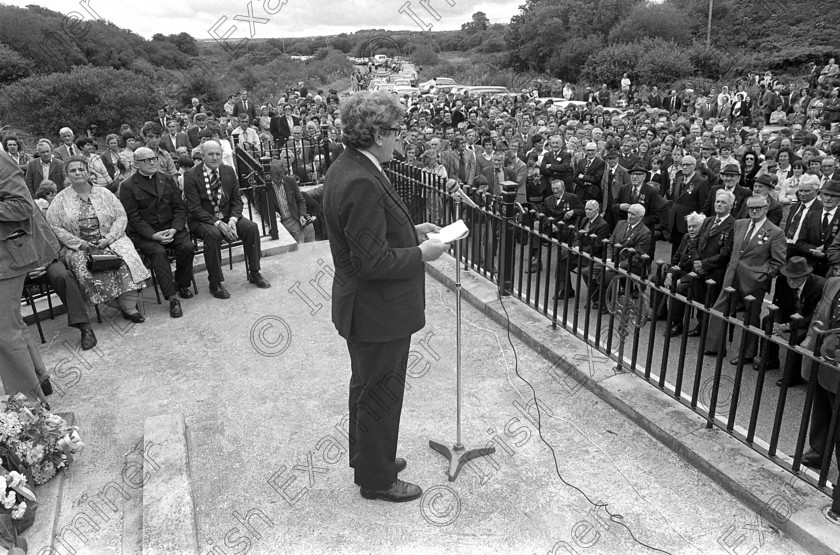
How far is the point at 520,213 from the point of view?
5.50 m

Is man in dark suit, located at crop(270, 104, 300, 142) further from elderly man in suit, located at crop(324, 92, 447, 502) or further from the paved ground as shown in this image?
elderly man in suit, located at crop(324, 92, 447, 502)

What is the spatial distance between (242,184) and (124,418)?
6.54 m

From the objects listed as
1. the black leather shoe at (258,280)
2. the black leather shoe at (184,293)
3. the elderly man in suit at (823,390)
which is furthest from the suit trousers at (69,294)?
the elderly man in suit at (823,390)

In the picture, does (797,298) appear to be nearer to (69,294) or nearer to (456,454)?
(456,454)

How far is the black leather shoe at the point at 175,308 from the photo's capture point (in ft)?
19.3

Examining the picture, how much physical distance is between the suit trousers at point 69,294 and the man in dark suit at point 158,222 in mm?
781

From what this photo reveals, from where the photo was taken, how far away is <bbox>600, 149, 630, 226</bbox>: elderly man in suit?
8.78 meters

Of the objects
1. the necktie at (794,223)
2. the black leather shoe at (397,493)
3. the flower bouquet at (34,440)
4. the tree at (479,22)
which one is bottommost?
the black leather shoe at (397,493)

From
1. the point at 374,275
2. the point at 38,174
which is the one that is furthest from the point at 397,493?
the point at 38,174

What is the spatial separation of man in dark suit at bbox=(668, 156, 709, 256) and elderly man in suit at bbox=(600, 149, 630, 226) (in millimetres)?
745

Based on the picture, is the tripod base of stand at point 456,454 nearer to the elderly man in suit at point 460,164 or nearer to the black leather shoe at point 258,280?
the black leather shoe at point 258,280

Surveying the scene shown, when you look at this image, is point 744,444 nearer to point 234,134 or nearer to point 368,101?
point 368,101

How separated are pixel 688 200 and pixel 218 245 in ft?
19.8

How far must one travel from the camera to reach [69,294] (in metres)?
5.28
